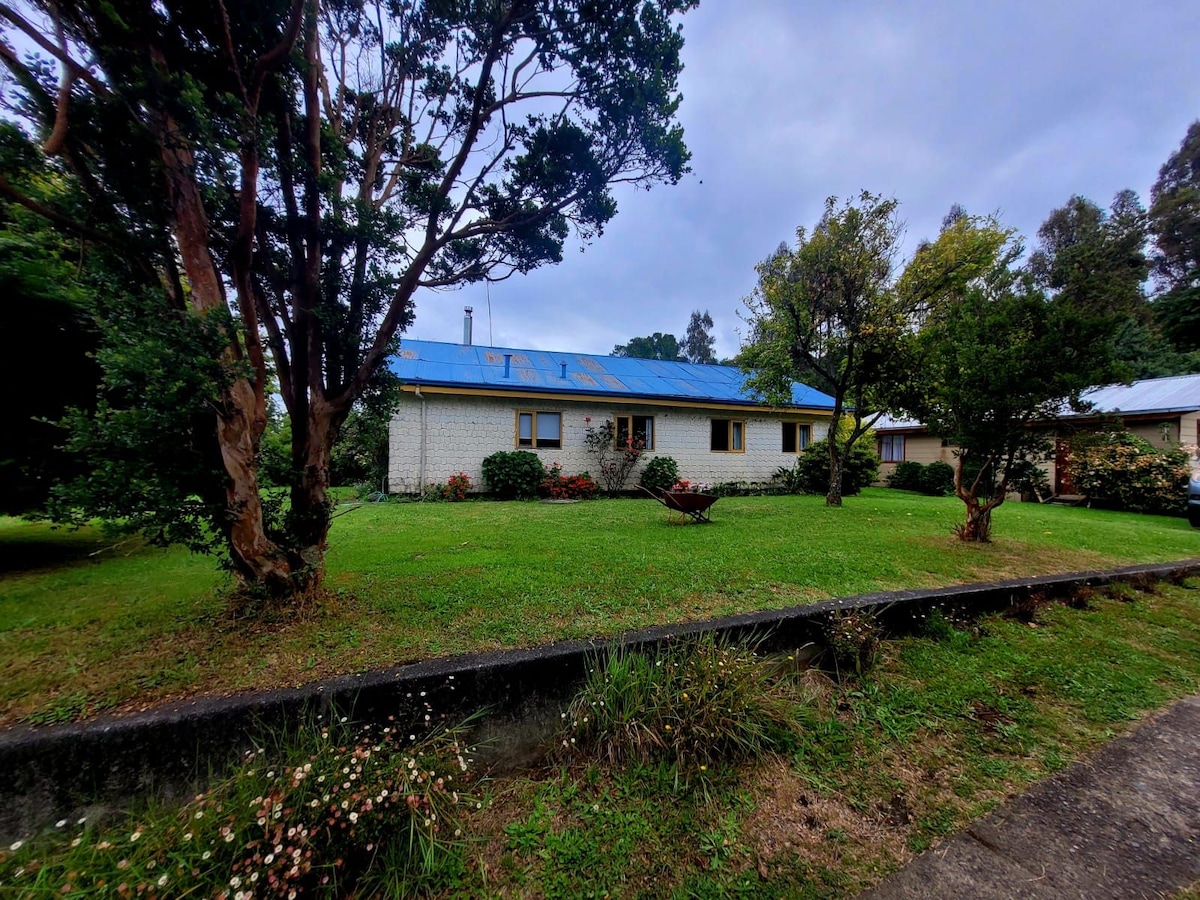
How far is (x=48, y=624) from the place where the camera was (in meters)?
2.79

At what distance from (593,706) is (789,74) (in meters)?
9.95

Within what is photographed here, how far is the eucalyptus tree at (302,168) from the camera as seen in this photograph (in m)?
2.18

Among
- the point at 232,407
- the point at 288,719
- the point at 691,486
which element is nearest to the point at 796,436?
the point at 691,486

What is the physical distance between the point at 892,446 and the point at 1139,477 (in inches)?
289

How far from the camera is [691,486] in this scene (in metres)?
12.3

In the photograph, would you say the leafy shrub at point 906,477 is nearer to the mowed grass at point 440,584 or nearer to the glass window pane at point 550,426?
the mowed grass at point 440,584

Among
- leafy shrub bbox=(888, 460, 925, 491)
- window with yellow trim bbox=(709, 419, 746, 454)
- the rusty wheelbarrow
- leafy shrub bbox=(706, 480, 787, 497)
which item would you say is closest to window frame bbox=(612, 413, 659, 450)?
window with yellow trim bbox=(709, 419, 746, 454)

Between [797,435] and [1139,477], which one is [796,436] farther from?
[1139,477]

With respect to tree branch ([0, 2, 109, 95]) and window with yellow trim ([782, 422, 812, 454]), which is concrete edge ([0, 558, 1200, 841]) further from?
window with yellow trim ([782, 422, 812, 454])

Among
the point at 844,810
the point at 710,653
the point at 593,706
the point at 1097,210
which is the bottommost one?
the point at 844,810

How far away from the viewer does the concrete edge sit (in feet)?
5.35

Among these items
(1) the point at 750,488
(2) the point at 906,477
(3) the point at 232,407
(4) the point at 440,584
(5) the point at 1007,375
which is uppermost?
(5) the point at 1007,375

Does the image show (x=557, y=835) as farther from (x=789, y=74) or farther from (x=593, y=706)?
(x=789, y=74)

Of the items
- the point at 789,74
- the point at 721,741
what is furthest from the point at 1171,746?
the point at 789,74
